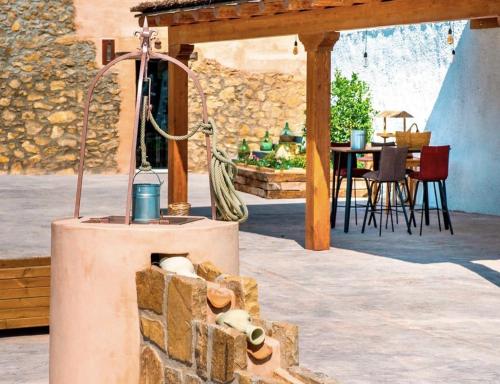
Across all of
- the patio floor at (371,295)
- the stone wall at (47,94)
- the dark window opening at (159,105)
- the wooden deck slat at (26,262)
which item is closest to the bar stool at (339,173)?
the patio floor at (371,295)

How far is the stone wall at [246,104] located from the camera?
23688mm

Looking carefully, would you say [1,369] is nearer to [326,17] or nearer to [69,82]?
[326,17]

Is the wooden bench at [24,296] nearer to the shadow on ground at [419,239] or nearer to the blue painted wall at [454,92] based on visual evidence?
the shadow on ground at [419,239]

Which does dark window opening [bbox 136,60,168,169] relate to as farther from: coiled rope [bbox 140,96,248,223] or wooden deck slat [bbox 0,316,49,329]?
coiled rope [bbox 140,96,248,223]

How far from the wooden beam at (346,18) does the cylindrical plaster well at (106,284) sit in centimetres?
504

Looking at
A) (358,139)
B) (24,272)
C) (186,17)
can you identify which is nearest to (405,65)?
(358,139)

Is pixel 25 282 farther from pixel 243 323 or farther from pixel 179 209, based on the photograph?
pixel 243 323

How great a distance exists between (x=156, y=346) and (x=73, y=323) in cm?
53

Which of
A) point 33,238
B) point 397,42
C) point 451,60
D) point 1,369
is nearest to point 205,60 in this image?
point 397,42

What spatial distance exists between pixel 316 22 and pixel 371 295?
3678 millimetres

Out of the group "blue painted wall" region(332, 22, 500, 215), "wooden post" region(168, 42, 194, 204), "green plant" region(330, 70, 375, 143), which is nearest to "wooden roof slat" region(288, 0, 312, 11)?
"wooden post" region(168, 42, 194, 204)

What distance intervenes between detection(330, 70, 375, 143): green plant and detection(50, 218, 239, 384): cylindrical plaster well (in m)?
12.5

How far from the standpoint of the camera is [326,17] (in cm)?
1197

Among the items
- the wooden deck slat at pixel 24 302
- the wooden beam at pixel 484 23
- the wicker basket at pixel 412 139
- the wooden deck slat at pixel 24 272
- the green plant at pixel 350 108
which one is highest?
the wooden beam at pixel 484 23
